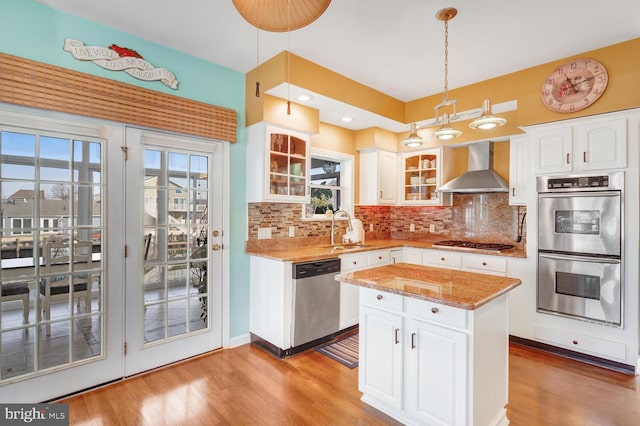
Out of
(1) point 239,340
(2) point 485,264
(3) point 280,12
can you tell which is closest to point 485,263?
(2) point 485,264

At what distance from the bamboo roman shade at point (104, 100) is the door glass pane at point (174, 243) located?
29 centimetres

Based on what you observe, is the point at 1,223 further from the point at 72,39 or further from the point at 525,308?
the point at 525,308

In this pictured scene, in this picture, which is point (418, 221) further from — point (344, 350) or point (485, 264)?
point (344, 350)

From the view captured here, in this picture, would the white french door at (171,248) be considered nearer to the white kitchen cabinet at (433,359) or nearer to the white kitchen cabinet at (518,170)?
the white kitchen cabinet at (433,359)

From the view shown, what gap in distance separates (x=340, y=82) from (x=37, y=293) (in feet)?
10.5

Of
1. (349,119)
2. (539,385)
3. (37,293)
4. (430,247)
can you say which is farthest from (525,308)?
(37,293)

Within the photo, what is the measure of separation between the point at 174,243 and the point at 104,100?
4.23 ft

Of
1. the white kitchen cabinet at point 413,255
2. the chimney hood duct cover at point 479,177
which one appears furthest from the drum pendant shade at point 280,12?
the white kitchen cabinet at point 413,255

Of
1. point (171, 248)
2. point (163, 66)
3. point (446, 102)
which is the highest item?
point (163, 66)

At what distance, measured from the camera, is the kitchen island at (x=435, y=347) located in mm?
1689

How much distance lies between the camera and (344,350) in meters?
3.12

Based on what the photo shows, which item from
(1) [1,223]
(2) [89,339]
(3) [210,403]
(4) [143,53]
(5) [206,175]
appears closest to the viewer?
(1) [1,223]

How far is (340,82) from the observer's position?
3389 millimetres

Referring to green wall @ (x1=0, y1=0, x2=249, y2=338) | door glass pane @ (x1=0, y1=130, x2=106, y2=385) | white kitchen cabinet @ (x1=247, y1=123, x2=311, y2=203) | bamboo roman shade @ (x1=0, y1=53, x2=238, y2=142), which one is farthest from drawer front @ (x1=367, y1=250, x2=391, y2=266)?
door glass pane @ (x1=0, y1=130, x2=106, y2=385)
